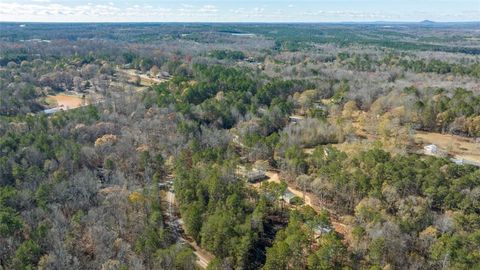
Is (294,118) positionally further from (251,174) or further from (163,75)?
(163,75)

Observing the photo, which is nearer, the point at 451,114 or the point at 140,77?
the point at 451,114

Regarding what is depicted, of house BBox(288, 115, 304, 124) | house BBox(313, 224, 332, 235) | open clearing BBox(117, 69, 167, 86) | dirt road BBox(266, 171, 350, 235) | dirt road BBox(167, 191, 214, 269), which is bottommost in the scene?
dirt road BBox(167, 191, 214, 269)

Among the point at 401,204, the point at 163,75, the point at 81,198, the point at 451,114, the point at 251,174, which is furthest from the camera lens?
the point at 163,75

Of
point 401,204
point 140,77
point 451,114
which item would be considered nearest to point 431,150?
point 451,114

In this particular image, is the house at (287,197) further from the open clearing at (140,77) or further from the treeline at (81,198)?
the open clearing at (140,77)

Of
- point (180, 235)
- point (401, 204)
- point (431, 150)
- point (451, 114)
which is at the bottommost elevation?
point (180, 235)

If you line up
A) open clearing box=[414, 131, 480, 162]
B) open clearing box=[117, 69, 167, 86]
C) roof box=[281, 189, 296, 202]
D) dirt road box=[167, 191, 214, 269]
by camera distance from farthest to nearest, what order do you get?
open clearing box=[117, 69, 167, 86] < open clearing box=[414, 131, 480, 162] < roof box=[281, 189, 296, 202] < dirt road box=[167, 191, 214, 269]

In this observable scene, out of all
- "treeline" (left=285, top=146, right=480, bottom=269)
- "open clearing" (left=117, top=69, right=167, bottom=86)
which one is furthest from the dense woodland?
"open clearing" (left=117, top=69, right=167, bottom=86)

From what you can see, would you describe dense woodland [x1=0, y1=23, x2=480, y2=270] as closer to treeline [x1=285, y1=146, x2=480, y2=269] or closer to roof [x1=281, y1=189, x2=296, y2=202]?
treeline [x1=285, y1=146, x2=480, y2=269]

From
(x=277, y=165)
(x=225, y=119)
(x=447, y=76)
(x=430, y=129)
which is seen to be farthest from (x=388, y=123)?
(x=447, y=76)
